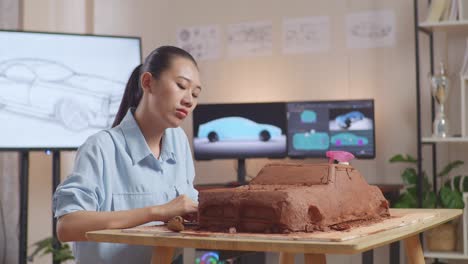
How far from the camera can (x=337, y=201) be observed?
162cm

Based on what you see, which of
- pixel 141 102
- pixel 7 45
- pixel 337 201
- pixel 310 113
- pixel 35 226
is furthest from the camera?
pixel 35 226

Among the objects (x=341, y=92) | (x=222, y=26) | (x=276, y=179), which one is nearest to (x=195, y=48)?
(x=222, y=26)

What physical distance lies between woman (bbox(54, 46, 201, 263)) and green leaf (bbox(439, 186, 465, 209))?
83.2 inches

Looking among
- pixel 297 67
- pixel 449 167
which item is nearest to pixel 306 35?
pixel 297 67

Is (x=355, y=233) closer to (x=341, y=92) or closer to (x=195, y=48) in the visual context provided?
(x=341, y=92)

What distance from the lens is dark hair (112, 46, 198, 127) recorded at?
6.34 feet

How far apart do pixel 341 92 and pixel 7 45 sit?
182 centimetres

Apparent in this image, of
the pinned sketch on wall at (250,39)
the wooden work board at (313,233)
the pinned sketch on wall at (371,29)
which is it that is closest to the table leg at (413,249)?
the wooden work board at (313,233)

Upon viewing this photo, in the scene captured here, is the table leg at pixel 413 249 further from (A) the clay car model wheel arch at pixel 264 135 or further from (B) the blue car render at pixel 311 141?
(A) the clay car model wheel arch at pixel 264 135

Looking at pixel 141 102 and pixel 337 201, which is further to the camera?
pixel 141 102

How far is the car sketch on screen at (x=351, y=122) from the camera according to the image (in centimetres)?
409

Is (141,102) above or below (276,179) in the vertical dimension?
above

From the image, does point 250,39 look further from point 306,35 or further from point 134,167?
point 134,167

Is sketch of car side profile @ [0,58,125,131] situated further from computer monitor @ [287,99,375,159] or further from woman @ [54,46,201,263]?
woman @ [54,46,201,263]
